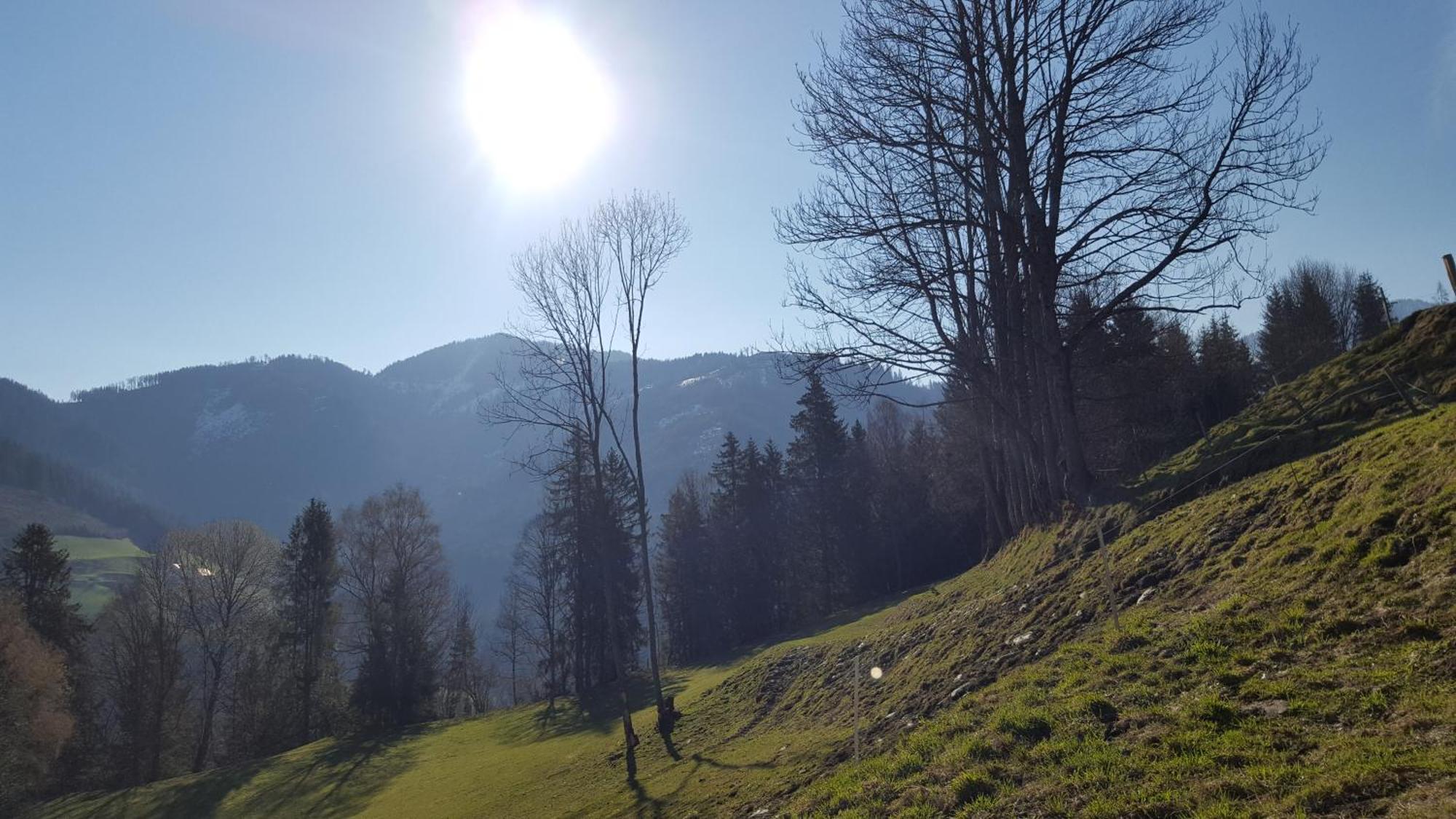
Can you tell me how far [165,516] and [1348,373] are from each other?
22731 centimetres

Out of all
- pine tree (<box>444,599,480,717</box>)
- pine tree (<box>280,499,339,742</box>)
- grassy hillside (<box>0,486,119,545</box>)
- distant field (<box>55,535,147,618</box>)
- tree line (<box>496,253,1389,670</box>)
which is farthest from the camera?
grassy hillside (<box>0,486,119,545</box>)

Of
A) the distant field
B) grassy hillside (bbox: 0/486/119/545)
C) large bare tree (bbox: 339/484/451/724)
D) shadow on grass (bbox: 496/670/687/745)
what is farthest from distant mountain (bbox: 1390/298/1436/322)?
grassy hillside (bbox: 0/486/119/545)

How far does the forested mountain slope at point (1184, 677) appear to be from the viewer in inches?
199

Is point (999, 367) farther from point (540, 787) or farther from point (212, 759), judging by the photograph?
point (212, 759)

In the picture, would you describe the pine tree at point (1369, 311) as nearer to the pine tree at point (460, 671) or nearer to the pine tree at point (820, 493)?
the pine tree at point (820, 493)

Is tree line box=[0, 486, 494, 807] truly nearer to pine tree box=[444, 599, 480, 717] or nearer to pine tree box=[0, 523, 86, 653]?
pine tree box=[0, 523, 86, 653]

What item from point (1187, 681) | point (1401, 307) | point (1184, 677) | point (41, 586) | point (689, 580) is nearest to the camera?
point (1187, 681)

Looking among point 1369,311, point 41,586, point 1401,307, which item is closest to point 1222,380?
point 1369,311

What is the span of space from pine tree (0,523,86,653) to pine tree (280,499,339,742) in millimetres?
10919

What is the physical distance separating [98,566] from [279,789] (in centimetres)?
12015

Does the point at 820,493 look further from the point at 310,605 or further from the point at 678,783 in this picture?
the point at 678,783

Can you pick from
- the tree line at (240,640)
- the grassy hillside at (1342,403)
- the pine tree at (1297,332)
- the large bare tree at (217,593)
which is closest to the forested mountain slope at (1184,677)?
the grassy hillside at (1342,403)

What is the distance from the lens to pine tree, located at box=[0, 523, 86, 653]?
4156 centimetres

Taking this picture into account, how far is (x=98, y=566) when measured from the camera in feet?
398
